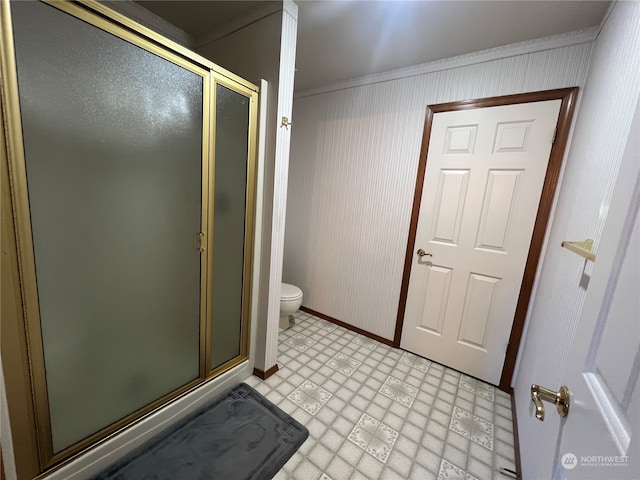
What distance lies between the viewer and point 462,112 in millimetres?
1852

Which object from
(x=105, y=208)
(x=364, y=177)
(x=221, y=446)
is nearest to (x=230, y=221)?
(x=105, y=208)

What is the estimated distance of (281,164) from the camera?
1.62 meters

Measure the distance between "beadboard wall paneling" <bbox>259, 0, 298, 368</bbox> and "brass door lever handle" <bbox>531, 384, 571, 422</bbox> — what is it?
1.39 metres

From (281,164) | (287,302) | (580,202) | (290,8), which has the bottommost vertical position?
(287,302)

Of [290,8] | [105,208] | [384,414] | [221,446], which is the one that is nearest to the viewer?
[105,208]

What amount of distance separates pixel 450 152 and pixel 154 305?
7.01 ft

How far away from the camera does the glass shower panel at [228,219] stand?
1.38m

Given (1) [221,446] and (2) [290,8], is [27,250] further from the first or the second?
(2) [290,8]

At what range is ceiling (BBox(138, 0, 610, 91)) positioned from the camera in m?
1.36

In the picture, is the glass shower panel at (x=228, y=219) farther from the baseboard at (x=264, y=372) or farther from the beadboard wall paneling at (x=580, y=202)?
the beadboard wall paneling at (x=580, y=202)

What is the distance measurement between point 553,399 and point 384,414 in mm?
1218

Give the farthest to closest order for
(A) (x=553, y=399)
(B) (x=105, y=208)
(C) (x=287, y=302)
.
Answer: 1. (C) (x=287, y=302)
2. (B) (x=105, y=208)
3. (A) (x=553, y=399)

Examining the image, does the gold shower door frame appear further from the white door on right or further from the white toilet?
the white door on right

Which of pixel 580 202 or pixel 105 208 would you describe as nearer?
pixel 105 208
